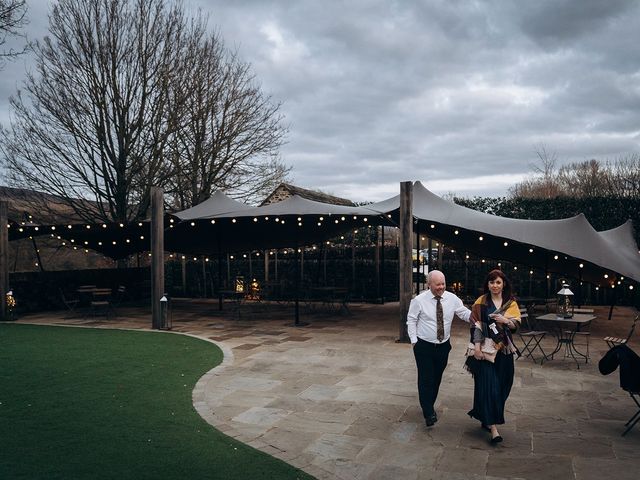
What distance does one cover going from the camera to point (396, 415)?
4488mm

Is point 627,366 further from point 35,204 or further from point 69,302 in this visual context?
point 35,204

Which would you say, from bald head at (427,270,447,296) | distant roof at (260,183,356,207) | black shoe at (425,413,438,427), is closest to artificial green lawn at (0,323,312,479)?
black shoe at (425,413,438,427)

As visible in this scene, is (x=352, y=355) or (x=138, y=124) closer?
(x=352, y=355)

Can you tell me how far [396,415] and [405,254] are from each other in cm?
398

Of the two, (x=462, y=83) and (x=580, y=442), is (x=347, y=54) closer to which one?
(x=462, y=83)

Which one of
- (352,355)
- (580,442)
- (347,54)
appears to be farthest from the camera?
(347,54)

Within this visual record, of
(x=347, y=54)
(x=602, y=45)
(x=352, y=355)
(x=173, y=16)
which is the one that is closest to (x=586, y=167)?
(x=602, y=45)

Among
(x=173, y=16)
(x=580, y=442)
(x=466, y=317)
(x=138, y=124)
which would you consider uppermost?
(x=173, y=16)

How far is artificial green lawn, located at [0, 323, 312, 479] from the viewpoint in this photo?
10.8ft

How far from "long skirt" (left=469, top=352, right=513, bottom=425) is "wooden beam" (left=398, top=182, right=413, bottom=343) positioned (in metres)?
4.04

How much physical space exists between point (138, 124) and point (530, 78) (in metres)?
11.1

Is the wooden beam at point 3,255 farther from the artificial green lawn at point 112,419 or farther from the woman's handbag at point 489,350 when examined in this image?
the woman's handbag at point 489,350

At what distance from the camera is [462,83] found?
15445 mm

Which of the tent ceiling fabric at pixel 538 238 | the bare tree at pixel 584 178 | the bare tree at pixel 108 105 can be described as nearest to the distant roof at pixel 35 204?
the bare tree at pixel 108 105
